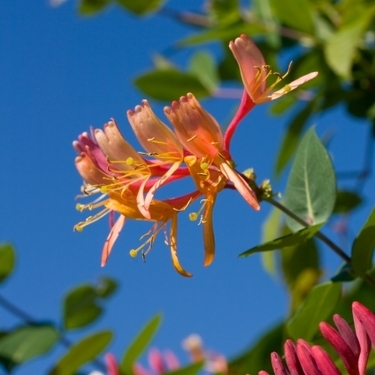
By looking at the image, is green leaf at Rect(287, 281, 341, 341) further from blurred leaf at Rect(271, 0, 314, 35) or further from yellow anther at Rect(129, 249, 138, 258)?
blurred leaf at Rect(271, 0, 314, 35)

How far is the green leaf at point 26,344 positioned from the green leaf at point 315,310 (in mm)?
706

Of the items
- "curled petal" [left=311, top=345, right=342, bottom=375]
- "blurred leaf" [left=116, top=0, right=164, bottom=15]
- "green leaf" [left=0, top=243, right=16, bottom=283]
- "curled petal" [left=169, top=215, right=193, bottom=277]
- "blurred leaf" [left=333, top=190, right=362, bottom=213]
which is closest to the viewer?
"curled petal" [left=311, top=345, right=342, bottom=375]

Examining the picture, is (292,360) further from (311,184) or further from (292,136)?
(292,136)

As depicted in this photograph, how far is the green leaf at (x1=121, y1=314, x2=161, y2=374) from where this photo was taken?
1287mm

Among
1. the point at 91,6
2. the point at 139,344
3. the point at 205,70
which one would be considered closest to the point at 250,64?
the point at 139,344

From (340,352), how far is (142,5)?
4.77 feet

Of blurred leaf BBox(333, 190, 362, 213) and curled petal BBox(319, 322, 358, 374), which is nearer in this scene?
curled petal BBox(319, 322, 358, 374)

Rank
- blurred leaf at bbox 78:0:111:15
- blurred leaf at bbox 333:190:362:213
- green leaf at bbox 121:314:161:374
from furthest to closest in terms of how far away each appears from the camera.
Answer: blurred leaf at bbox 78:0:111:15 → blurred leaf at bbox 333:190:362:213 → green leaf at bbox 121:314:161:374

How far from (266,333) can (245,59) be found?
61 centimetres

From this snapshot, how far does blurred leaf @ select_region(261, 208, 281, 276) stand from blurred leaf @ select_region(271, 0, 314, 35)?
0.38 metres

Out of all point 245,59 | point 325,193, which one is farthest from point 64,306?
point 245,59

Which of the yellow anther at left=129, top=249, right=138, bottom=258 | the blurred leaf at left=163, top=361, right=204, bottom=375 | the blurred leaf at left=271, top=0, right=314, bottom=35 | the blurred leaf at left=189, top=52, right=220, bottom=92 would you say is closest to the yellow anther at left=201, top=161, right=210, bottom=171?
the yellow anther at left=129, top=249, right=138, bottom=258

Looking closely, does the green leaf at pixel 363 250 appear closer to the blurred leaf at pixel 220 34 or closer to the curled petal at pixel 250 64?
the curled petal at pixel 250 64

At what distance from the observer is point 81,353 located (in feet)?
4.48
